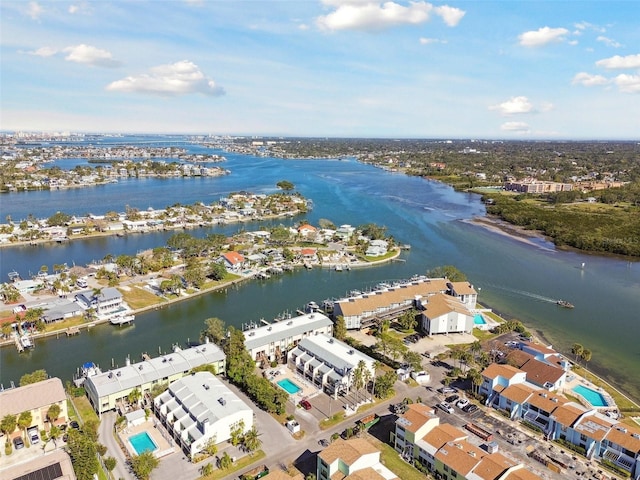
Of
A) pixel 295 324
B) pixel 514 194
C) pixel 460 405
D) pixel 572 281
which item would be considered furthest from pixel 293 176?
pixel 460 405

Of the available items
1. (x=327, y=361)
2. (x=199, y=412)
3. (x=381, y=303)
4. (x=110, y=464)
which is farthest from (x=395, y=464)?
(x=381, y=303)

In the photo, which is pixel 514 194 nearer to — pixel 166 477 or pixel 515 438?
pixel 515 438

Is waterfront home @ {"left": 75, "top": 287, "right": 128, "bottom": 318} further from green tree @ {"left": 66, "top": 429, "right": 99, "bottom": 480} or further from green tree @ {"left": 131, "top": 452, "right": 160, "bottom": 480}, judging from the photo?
green tree @ {"left": 131, "top": 452, "right": 160, "bottom": 480}

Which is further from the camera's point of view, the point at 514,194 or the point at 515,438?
the point at 514,194

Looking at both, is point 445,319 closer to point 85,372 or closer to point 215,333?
point 215,333

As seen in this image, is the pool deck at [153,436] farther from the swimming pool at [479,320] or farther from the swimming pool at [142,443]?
the swimming pool at [479,320]

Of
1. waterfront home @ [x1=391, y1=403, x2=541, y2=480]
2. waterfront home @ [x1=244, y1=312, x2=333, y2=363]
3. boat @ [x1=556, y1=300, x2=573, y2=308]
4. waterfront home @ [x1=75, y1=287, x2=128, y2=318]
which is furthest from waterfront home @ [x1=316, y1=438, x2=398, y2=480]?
boat @ [x1=556, y1=300, x2=573, y2=308]

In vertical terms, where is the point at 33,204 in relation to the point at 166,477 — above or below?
above
